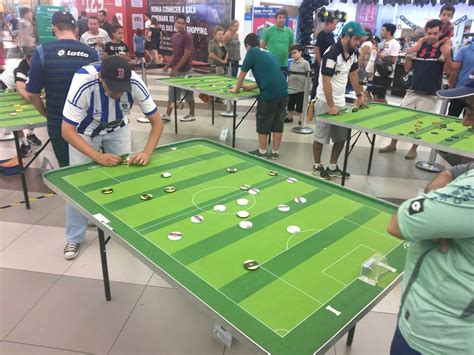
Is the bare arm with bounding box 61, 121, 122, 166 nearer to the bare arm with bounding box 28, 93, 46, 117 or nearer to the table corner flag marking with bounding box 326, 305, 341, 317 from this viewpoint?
the bare arm with bounding box 28, 93, 46, 117

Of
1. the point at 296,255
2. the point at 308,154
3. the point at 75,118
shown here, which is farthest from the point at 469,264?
the point at 308,154

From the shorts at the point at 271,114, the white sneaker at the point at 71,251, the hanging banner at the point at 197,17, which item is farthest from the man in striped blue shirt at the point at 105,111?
the hanging banner at the point at 197,17

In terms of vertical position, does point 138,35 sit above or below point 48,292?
above

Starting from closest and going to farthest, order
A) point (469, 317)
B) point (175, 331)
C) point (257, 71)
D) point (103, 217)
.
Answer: point (469, 317), point (103, 217), point (175, 331), point (257, 71)

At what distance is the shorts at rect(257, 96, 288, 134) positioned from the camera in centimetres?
481

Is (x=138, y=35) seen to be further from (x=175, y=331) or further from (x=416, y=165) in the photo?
(x=175, y=331)

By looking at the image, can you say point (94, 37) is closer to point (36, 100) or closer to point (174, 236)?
point (36, 100)

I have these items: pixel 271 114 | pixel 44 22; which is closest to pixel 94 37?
pixel 44 22

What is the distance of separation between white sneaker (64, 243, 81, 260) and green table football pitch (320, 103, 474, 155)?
253 cm

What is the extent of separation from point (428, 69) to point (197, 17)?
765 centimetres

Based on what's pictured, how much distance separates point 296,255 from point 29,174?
3816 mm

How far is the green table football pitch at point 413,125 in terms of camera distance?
10.4 feet

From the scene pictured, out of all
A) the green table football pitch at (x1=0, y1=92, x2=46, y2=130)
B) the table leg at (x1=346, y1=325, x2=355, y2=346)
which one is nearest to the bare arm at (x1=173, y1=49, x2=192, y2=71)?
the green table football pitch at (x1=0, y1=92, x2=46, y2=130)

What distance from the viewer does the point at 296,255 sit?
159 cm
